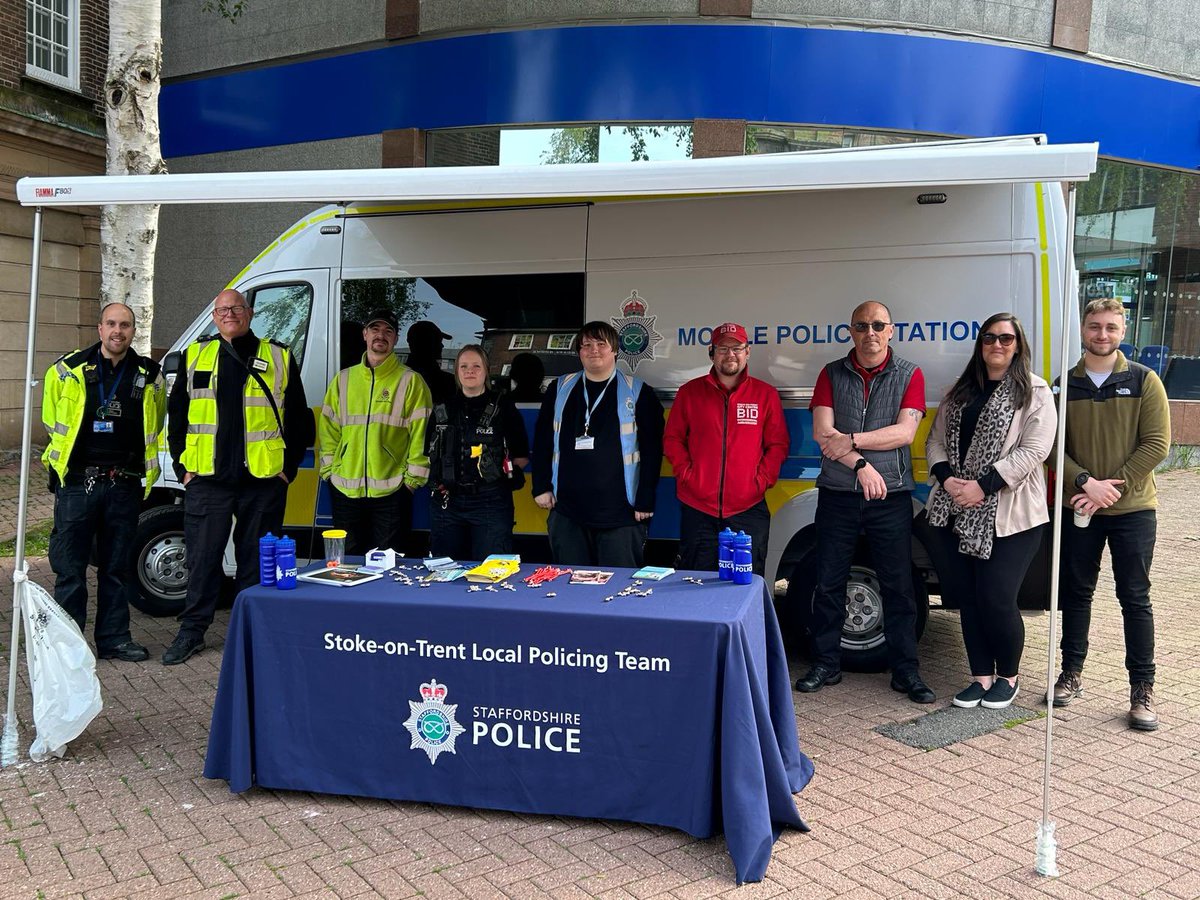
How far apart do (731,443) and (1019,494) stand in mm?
1269

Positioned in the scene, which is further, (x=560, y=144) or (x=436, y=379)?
(x=560, y=144)

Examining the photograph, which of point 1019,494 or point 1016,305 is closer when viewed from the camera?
point 1019,494

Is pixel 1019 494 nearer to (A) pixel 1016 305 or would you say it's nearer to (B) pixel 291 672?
(A) pixel 1016 305

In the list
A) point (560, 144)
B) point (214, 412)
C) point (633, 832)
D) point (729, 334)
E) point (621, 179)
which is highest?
point (560, 144)

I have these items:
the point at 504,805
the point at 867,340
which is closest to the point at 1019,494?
the point at 867,340

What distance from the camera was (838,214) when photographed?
487 centimetres

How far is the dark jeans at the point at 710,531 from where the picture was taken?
187 inches

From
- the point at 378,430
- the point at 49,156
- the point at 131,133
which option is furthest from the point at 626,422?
the point at 49,156

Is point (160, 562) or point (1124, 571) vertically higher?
point (1124, 571)

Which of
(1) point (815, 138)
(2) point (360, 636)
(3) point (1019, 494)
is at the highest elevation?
(1) point (815, 138)

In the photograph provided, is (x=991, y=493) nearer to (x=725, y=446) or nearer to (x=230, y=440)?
(x=725, y=446)

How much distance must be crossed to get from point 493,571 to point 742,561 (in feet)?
3.10

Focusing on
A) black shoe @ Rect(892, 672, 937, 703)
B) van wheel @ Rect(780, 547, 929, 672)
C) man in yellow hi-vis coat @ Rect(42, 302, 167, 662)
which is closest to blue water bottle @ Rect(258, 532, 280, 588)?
man in yellow hi-vis coat @ Rect(42, 302, 167, 662)

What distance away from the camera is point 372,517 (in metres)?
5.27
